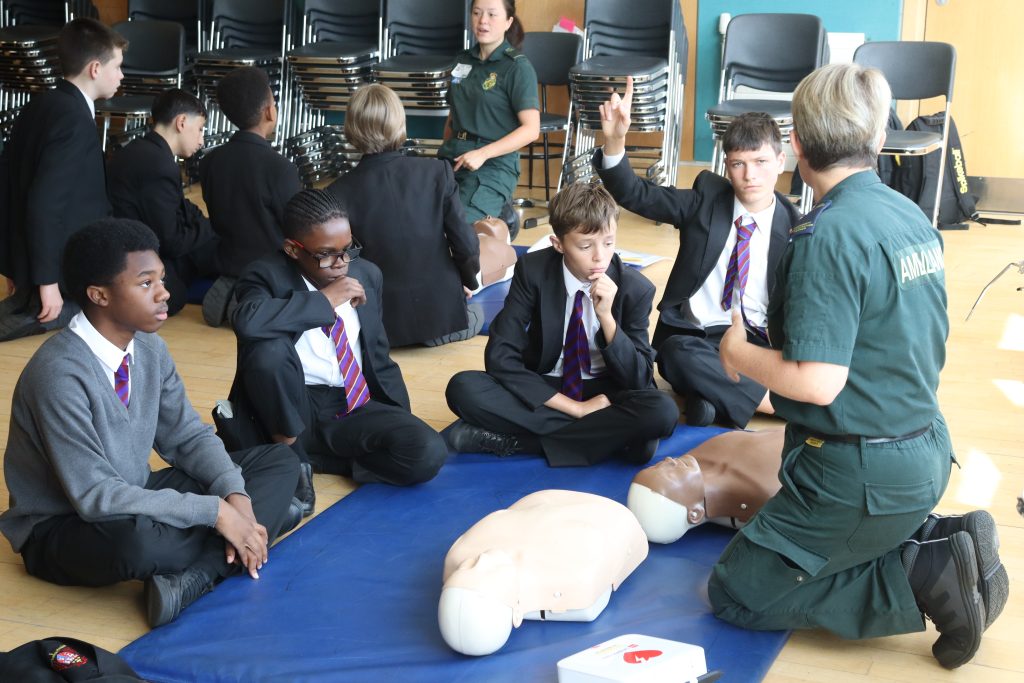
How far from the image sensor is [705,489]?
2.80 meters

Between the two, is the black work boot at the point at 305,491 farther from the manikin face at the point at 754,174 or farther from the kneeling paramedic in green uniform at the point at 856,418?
the manikin face at the point at 754,174

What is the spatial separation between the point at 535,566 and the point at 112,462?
37.3 inches

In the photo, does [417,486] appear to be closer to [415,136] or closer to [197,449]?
[197,449]

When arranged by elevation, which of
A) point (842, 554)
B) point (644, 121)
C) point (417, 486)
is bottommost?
point (417, 486)

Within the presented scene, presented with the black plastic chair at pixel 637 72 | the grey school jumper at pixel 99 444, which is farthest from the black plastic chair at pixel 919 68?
the grey school jumper at pixel 99 444

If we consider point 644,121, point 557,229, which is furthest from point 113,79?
point 644,121

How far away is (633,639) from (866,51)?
4.72m

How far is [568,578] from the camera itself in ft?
8.01

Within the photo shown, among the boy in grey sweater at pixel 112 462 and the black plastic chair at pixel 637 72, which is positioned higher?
the black plastic chair at pixel 637 72

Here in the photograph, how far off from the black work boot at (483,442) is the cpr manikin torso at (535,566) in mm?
718

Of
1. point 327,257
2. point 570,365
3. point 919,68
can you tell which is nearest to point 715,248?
point 570,365

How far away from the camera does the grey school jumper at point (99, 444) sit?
8.14 ft

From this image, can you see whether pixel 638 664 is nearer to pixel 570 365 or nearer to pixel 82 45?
pixel 570 365

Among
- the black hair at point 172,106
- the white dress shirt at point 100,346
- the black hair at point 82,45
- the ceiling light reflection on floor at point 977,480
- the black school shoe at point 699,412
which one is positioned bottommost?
the ceiling light reflection on floor at point 977,480
